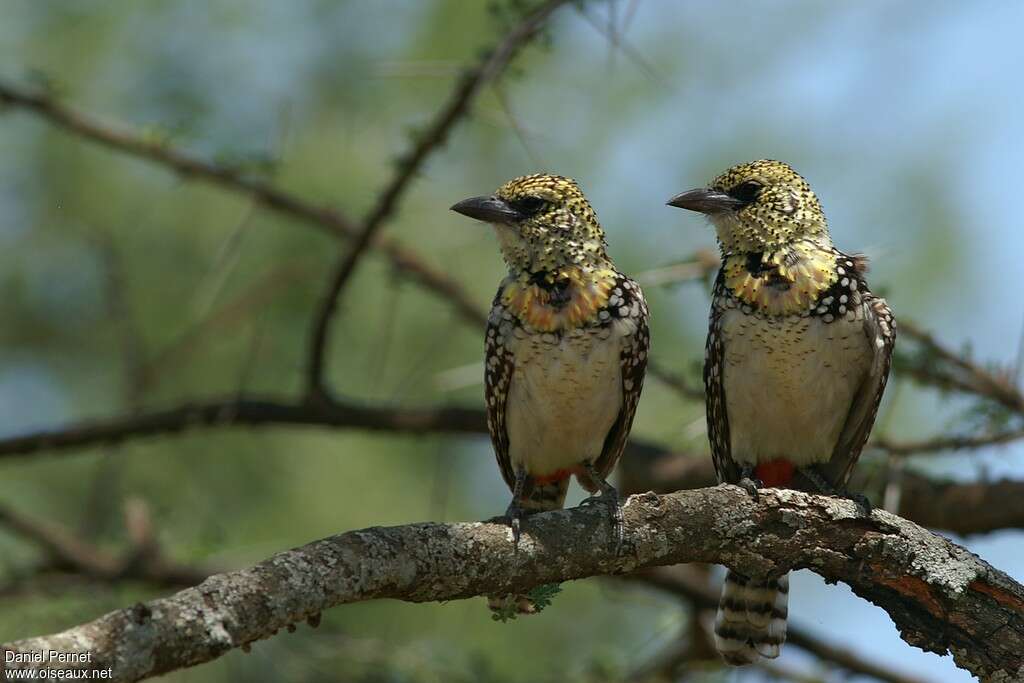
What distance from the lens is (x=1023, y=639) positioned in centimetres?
373

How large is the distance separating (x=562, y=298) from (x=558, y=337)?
0.15m

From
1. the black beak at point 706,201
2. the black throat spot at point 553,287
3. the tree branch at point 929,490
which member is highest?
the black beak at point 706,201

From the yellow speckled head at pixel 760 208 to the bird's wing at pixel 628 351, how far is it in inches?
16.5

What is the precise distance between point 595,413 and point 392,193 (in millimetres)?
1164

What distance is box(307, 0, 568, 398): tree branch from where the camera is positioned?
434 cm

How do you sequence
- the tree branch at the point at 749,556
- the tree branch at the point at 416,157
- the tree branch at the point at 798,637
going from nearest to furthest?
the tree branch at the point at 749,556
the tree branch at the point at 416,157
the tree branch at the point at 798,637

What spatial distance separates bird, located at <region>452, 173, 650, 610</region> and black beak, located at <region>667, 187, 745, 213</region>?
0.34 metres

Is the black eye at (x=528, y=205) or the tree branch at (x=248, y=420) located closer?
the black eye at (x=528, y=205)

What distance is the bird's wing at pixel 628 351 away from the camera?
475 cm

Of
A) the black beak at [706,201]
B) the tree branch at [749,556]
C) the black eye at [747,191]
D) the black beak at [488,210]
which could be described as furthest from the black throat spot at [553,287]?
the tree branch at [749,556]

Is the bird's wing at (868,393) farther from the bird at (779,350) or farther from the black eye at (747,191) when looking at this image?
the black eye at (747,191)

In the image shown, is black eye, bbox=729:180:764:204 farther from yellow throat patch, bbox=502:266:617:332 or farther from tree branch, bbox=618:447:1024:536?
tree branch, bbox=618:447:1024:536

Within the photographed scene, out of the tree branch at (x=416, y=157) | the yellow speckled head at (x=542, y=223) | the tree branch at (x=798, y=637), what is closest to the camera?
the tree branch at (x=416, y=157)

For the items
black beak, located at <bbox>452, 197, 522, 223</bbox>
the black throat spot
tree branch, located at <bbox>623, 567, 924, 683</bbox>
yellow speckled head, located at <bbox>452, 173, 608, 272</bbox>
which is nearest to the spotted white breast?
the black throat spot
